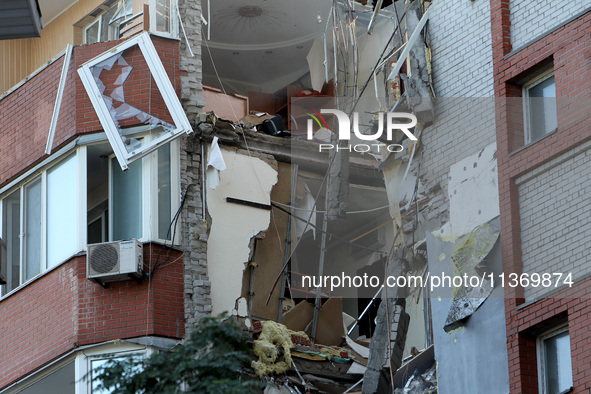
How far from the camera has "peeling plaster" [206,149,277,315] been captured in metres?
21.5

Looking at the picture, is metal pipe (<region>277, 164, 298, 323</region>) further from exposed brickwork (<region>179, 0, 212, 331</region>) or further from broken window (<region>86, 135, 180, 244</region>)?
broken window (<region>86, 135, 180, 244</region>)

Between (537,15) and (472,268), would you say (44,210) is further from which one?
(537,15)

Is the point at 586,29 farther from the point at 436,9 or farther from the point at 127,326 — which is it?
the point at 127,326

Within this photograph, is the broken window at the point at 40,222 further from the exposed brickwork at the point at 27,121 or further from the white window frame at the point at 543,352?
the white window frame at the point at 543,352

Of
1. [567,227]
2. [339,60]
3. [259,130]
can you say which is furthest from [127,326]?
[339,60]

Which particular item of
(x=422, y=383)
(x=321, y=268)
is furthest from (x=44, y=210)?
(x=422, y=383)

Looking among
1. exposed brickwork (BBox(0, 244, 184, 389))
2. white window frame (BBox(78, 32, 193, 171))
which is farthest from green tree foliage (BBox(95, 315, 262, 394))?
white window frame (BBox(78, 32, 193, 171))

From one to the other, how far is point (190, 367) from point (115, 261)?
6513 millimetres

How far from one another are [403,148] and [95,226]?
4.85m

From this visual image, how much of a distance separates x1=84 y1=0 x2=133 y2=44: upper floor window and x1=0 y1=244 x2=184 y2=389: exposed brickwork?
4843 millimetres

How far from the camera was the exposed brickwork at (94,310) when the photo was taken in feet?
66.4

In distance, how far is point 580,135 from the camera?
57.6 feet

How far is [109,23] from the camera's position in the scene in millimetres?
24266

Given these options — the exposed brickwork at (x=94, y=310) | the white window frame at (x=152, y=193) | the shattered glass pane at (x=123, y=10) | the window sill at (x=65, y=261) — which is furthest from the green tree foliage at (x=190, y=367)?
the shattered glass pane at (x=123, y=10)
